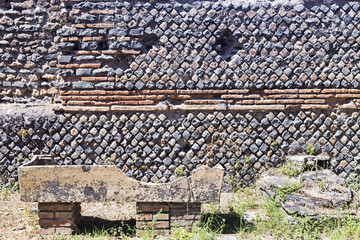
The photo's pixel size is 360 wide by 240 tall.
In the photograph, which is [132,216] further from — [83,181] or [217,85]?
[217,85]

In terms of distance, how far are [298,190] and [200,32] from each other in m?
2.70

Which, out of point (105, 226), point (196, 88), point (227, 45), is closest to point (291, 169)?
point (196, 88)

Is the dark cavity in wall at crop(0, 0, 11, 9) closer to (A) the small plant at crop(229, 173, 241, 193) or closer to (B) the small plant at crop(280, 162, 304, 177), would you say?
(A) the small plant at crop(229, 173, 241, 193)

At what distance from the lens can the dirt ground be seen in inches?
166

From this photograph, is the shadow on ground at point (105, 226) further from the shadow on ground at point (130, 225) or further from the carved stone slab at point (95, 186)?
the carved stone slab at point (95, 186)

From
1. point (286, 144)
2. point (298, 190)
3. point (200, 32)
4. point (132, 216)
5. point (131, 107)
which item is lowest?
point (132, 216)

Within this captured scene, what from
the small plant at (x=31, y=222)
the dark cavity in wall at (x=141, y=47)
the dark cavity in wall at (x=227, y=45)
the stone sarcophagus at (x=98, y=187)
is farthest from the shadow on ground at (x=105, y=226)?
the dark cavity in wall at (x=227, y=45)

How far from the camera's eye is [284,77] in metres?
5.56

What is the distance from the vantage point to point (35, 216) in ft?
15.0

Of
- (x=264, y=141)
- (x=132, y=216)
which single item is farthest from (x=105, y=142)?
(x=264, y=141)

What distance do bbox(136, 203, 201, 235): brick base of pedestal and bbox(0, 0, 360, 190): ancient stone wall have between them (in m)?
1.50


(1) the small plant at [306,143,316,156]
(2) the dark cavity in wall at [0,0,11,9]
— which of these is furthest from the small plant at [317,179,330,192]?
(2) the dark cavity in wall at [0,0,11,9]

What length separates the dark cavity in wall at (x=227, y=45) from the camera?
222 inches

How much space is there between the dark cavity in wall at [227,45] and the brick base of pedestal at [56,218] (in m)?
3.17
